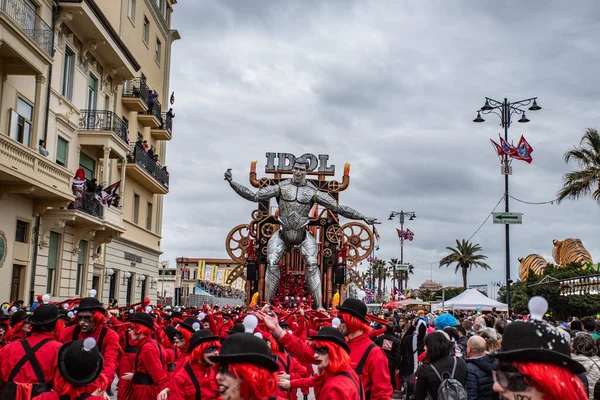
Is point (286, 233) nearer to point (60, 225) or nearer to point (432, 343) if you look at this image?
point (60, 225)

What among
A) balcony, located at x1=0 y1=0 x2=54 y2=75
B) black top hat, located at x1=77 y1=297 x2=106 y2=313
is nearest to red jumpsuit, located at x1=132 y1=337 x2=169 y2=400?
black top hat, located at x1=77 y1=297 x2=106 y2=313

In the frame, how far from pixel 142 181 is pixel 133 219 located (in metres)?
1.78

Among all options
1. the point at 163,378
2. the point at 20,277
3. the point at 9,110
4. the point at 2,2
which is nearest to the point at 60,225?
the point at 20,277

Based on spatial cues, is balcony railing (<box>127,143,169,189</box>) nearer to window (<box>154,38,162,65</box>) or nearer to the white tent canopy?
window (<box>154,38,162,65</box>)

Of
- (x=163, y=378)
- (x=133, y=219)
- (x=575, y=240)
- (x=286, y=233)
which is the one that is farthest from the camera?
(x=575, y=240)

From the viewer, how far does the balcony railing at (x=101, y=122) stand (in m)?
23.4

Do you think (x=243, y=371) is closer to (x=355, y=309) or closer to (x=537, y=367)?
(x=537, y=367)

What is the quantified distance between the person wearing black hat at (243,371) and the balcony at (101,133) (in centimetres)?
2068

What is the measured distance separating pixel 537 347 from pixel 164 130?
103ft

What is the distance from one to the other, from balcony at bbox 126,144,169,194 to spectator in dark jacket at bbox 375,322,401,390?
18.4m

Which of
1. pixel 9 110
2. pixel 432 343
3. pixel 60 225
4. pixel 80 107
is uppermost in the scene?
pixel 80 107

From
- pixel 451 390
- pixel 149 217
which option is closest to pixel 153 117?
pixel 149 217

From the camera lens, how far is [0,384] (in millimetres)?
5738

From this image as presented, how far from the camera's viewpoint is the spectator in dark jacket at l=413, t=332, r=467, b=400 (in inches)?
241
